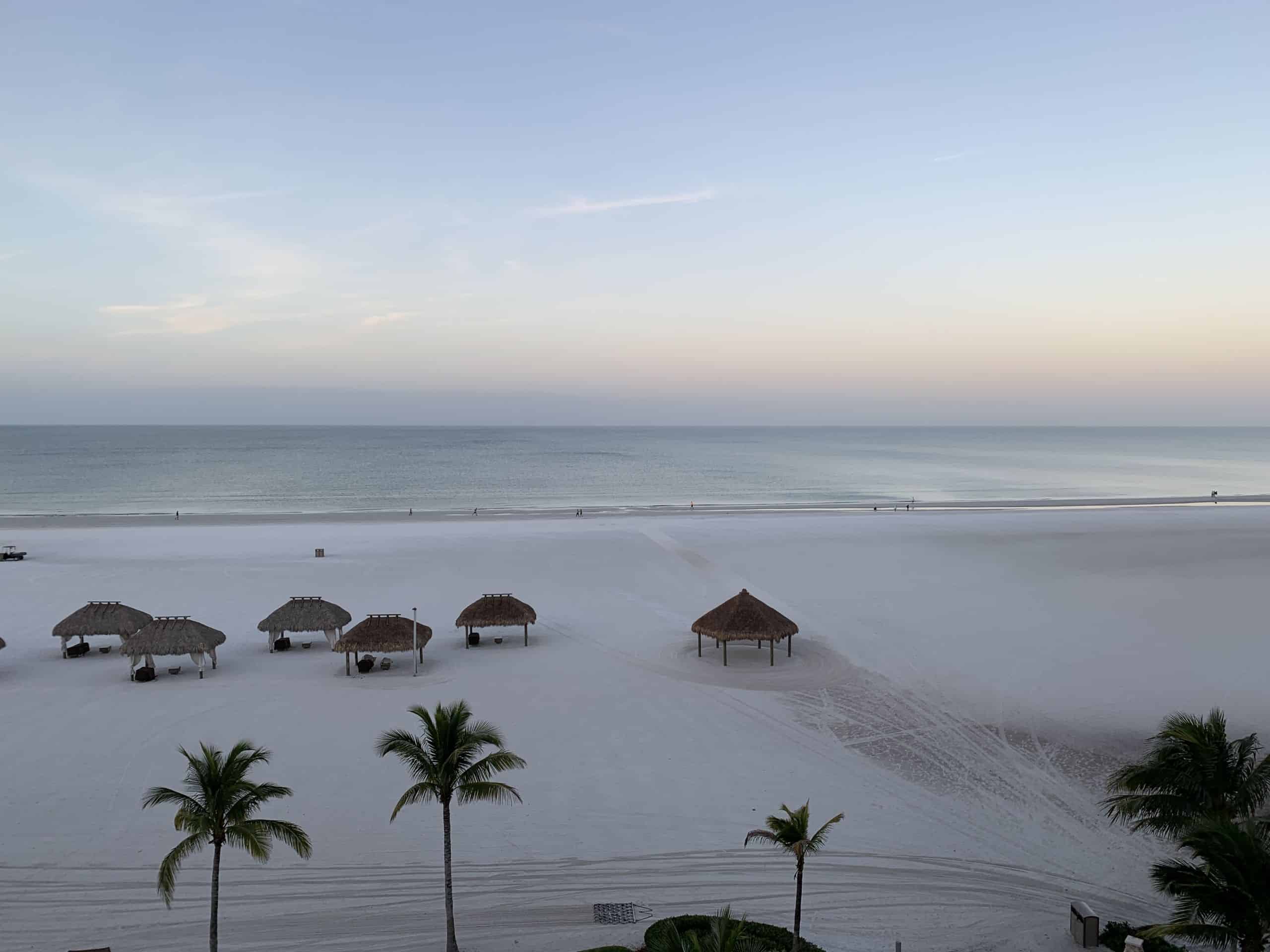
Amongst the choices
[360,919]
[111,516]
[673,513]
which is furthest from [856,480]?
[360,919]

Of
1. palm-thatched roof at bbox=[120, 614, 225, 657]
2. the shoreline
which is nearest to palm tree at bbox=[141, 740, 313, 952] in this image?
palm-thatched roof at bbox=[120, 614, 225, 657]

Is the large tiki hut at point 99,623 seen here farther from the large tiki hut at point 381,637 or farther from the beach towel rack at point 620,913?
the beach towel rack at point 620,913

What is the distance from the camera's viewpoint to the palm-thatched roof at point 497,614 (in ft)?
70.0

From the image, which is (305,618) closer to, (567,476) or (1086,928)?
(1086,928)

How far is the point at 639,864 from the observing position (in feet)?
37.8

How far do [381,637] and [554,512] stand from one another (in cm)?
3319

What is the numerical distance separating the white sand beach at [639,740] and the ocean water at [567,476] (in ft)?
100

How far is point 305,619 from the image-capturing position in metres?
21.0

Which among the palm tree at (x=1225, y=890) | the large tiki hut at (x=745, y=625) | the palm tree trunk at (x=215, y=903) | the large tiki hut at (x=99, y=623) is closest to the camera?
the palm tree at (x=1225, y=890)

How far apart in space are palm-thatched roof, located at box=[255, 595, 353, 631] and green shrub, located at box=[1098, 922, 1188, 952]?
18282 mm

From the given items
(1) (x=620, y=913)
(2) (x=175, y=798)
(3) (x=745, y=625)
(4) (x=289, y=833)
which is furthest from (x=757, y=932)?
(3) (x=745, y=625)

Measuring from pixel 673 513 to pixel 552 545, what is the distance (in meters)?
17.7

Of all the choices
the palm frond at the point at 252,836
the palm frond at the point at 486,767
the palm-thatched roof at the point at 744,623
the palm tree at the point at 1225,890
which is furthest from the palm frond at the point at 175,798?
the palm-thatched roof at the point at 744,623

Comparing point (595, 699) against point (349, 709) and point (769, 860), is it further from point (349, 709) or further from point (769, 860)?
point (769, 860)
